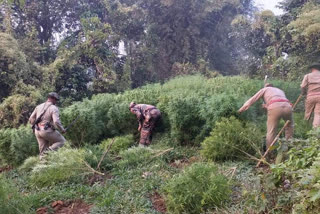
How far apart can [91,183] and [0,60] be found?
9448 mm

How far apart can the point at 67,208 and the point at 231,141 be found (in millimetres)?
3188

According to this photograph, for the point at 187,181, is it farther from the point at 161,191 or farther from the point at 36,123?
the point at 36,123

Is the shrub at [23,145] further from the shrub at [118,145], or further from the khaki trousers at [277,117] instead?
the khaki trousers at [277,117]

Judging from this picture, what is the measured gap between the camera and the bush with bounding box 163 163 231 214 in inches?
153

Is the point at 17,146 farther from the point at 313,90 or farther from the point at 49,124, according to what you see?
the point at 313,90

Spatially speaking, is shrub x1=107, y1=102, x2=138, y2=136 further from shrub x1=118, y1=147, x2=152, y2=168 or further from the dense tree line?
the dense tree line

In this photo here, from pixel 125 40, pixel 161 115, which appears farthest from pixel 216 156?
pixel 125 40

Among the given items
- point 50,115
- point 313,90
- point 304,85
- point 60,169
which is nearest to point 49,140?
point 50,115

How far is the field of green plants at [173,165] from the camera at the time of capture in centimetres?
339

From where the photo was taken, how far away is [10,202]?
4156 millimetres

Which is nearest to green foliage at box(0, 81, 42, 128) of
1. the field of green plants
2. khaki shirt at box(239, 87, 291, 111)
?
the field of green plants

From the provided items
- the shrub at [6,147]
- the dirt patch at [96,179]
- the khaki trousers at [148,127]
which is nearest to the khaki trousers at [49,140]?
the shrub at [6,147]

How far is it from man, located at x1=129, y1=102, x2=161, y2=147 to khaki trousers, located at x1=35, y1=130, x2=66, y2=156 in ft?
6.71

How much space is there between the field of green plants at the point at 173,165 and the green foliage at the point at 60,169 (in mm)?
19
